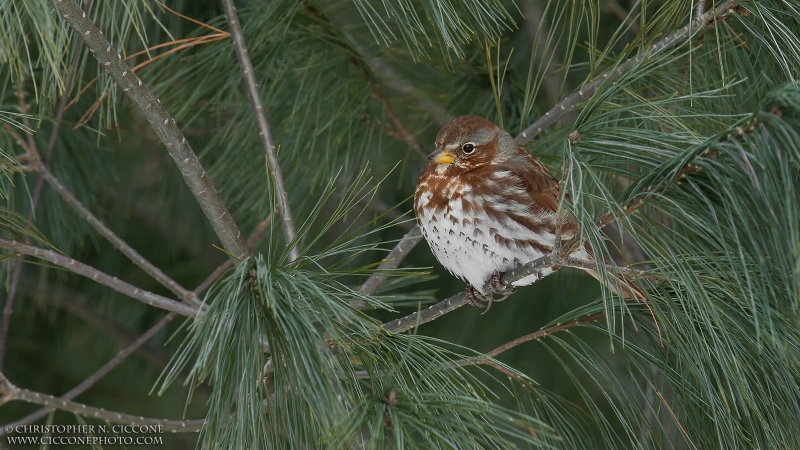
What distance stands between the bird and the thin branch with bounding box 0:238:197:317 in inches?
26.1

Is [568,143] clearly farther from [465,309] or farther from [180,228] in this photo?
[180,228]

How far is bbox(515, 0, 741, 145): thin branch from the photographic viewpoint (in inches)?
66.7

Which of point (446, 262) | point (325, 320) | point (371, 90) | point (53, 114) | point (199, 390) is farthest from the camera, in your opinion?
point (199, 390)

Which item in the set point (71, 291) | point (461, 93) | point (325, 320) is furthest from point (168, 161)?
point (325, 320)

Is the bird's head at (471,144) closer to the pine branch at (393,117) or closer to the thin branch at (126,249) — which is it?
the pine branch at (393,117)

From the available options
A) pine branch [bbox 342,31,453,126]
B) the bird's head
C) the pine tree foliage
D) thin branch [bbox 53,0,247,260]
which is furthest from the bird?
thin branch [bbox 53,0,247,260]

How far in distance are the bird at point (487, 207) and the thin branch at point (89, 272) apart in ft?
2.18

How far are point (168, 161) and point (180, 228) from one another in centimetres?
32

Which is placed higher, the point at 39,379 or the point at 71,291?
the point at 71,291

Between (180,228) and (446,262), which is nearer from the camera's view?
(446,262)

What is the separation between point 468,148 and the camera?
2.32 m

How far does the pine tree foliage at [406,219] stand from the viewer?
1.31 metres

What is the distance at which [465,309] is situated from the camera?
3588 mm

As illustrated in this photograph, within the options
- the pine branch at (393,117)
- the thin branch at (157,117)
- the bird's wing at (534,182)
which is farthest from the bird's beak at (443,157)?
the thin branch at (157,117)
